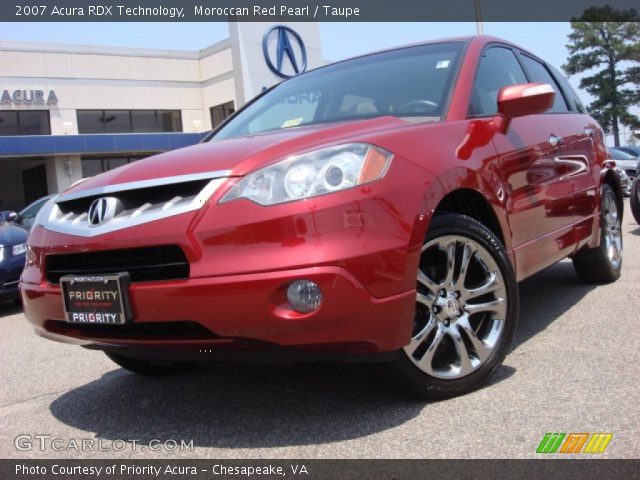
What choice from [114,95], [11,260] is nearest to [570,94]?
[11,260]

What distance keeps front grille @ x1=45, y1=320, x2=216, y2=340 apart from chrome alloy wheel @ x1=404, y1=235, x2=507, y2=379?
0.83 m

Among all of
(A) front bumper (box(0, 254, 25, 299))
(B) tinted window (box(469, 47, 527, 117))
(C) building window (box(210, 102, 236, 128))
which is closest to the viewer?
(B) tinted window (box(469, 47, 527, 117))

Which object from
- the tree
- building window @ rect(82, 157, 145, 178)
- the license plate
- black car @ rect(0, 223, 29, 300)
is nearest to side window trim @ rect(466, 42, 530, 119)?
the license plate

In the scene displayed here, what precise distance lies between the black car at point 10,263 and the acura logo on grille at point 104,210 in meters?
4.63

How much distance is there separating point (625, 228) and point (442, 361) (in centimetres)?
702

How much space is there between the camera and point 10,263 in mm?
6773

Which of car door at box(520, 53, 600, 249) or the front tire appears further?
car door at box(520, 53, 600, 249)

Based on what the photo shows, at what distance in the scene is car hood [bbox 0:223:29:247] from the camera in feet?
22.7

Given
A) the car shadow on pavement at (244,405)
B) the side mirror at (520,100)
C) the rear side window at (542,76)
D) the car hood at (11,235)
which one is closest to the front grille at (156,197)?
the car shadow on pavement at (244,405)

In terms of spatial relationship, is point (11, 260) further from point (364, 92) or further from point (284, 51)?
point (284, 51)

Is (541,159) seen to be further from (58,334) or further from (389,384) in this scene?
(58,334)

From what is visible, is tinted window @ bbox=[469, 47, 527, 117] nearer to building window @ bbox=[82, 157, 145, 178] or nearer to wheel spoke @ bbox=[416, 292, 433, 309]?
wheel spoke @ bbox=[416, 292, 433, 309]
